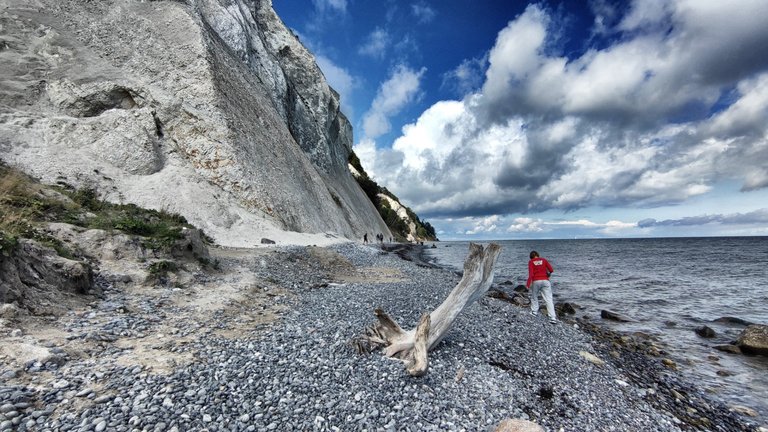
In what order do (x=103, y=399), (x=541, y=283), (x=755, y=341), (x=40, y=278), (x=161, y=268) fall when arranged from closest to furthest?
(x=103, y=399), (x=40, y=278), (x=161, y=268), (x=755, y=341), (x=541, y=283)

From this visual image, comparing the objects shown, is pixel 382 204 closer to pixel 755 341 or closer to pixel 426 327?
pixel 755 341

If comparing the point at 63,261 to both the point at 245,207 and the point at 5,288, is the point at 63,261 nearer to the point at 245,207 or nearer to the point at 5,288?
the point at 5,288

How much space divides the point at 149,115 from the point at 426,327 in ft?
90.1

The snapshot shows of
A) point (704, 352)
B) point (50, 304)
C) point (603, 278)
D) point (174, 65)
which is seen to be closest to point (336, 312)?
point (50, 304)

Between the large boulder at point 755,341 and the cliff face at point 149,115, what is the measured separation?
24.5 metres

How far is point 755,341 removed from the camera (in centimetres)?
1274

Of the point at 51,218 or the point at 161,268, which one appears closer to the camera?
the point at 161,268

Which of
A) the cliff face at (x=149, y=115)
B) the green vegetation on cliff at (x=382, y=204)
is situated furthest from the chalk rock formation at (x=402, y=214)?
the cliff face at (x=149, y=115)

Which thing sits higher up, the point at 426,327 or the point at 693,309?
the point at 426,327

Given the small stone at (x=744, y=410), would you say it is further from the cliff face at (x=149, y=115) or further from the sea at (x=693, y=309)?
the cliff face at (x=149, y=115)

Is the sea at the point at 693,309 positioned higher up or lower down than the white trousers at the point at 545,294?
lower down

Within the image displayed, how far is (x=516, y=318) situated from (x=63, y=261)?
45.3 ft

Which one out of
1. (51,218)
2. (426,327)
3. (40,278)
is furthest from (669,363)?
(51,218)

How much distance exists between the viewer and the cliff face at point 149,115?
21.2m
